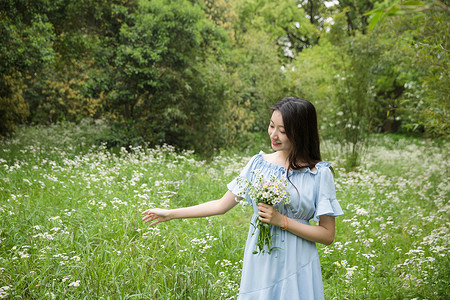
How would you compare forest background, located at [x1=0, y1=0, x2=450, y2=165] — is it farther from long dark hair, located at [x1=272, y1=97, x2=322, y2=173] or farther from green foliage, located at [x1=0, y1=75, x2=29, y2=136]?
long dark hair, located at [x1=272, y1=97, x2=322, y2=173]

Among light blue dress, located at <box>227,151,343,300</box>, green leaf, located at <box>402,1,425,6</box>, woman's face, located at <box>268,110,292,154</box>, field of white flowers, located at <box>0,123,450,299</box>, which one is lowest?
field of white flowers, located at <box>0,123,450,299</box>

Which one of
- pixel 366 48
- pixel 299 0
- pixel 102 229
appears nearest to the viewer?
pixel 102 229

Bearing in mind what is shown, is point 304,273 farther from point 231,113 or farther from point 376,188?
point 231,113

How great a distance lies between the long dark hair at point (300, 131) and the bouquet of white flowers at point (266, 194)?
0.25 meters

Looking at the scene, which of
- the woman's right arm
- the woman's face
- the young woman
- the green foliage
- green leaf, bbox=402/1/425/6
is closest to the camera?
green leaf, bbox=402/1/425/6

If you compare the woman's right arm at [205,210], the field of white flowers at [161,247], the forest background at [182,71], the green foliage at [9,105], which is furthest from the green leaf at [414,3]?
the green foliage at [9,105]

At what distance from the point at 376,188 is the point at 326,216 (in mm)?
5667

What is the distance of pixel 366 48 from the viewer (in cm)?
988

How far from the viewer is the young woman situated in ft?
6.62

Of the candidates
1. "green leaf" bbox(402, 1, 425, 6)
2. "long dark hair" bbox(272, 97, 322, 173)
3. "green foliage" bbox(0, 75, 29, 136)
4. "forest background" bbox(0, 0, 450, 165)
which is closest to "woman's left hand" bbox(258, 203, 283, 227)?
"long dark hair" bbox(272, 97, 322, 173)

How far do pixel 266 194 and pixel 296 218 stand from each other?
1.16ft

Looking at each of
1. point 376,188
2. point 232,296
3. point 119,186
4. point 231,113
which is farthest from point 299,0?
point 232,296

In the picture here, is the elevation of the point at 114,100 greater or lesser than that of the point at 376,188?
greater

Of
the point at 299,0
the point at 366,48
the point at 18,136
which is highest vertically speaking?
the point at 299,0
